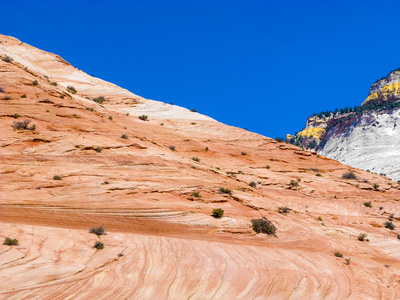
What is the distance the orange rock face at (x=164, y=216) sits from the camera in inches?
470

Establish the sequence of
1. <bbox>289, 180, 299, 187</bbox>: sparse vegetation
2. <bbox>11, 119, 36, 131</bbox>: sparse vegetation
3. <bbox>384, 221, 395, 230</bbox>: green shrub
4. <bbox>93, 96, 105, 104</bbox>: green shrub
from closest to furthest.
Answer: <bbox>11, 119, 36, 131</bbox>: sparse vegetation
<bbox>384, 221, 395, 230</bbox>: green shrub
<bbox>289, 180, 299, 187</bbox>: sparse vegetation
<bbox>93, 96, 105, 104</bbox>: green shrub

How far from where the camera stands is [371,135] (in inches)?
4053

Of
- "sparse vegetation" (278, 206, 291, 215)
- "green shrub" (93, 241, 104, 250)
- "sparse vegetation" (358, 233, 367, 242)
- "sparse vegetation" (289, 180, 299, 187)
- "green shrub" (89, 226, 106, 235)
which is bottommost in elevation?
"green shrub" (93, 241, 104, 250)

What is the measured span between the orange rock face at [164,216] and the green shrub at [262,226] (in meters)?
0.32

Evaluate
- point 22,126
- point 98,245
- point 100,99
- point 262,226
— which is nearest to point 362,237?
point 262,226

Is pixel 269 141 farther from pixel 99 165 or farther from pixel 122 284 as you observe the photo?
pixel 122 284

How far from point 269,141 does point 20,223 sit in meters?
28.3

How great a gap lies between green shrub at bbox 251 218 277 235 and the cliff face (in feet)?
187

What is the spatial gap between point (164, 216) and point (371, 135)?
98496mm

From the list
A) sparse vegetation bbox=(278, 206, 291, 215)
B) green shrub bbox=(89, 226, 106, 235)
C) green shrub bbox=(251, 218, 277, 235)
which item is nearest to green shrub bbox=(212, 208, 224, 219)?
green shrub bbox=(251, 218, 277, 235)

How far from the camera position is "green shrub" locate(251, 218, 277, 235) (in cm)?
1830

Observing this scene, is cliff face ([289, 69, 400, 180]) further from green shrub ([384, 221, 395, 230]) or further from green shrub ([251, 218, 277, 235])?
green shrub ([251, 218, 277, 235])

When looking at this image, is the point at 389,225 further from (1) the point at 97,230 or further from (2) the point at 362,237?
(1) the point at 97,230

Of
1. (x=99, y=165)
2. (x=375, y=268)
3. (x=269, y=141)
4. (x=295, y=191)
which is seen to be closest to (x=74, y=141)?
(x=99, y=165)
